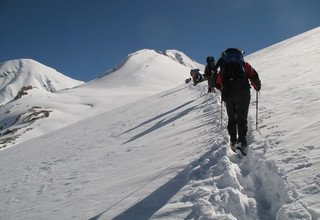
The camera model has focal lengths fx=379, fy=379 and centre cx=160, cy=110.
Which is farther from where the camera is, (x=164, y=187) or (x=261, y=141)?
(x=261, y=141)

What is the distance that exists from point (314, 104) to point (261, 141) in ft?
7.50

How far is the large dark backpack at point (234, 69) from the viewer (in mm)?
7684

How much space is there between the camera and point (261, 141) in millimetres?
7777

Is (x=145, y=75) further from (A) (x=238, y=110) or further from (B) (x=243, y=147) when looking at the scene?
(B) (x=243, y=147)

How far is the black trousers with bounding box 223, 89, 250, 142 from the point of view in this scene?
7762 mm

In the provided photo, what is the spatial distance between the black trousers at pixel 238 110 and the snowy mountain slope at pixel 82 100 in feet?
156

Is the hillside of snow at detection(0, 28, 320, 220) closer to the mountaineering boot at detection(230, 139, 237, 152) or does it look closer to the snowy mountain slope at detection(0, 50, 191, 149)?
the mountaineering boot at detection(230, 139, 237, 152)

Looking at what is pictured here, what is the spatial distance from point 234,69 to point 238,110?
86 cm

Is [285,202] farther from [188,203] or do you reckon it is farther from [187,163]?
[187,163]

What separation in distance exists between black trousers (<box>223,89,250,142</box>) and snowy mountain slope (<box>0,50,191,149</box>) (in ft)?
156

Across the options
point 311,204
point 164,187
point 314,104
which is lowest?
point 311,204

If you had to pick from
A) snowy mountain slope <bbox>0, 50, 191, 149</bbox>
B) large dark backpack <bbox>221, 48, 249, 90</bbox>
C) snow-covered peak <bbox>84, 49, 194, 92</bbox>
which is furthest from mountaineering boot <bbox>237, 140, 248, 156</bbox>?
snow-covered peak <bbox>84, 49, 194, 92</bbox>

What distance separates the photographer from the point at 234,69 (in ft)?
25.3

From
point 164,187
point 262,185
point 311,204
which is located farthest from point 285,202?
point 164,187
